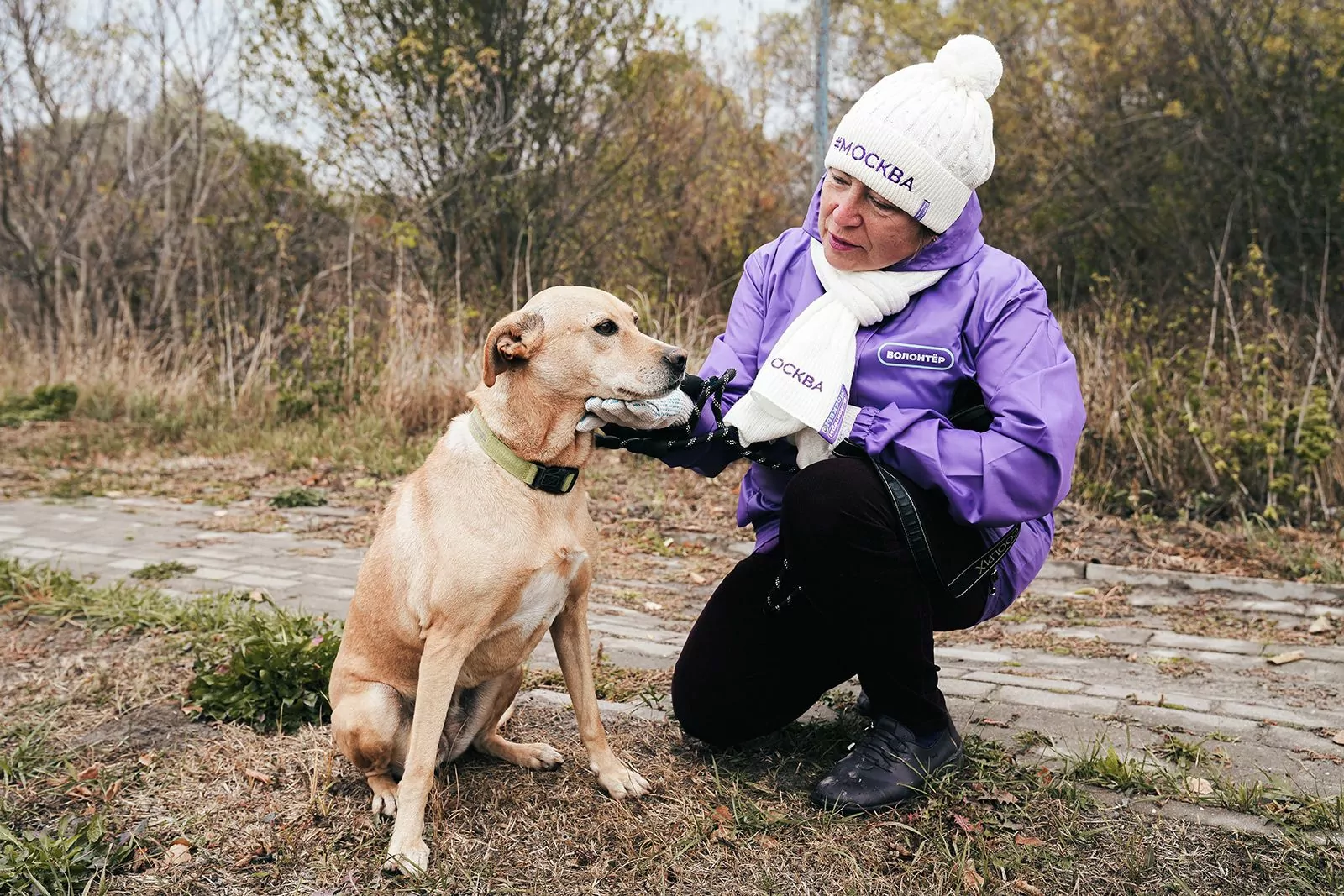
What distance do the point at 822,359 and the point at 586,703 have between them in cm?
113

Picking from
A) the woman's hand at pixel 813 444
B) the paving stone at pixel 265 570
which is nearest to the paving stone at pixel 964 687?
the woman's hand at pixel 813 444

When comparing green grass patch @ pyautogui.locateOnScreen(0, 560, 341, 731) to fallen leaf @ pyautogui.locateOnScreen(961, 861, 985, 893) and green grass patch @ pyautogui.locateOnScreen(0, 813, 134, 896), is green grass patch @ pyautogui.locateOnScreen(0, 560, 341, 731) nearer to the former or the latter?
green grass patch @ pyautogui.locateOnScreen(0, 813, 134, 896)

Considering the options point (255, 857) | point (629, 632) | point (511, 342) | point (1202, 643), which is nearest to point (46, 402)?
point (629, 632)

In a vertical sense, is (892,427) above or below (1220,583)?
above

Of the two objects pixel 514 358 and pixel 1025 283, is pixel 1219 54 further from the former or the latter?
pixel 514 358

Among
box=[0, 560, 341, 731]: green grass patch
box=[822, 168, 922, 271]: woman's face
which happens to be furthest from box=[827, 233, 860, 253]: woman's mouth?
box=[0, 560, 341, 731]: green grass patch

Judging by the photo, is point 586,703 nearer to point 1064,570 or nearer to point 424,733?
point 424,733

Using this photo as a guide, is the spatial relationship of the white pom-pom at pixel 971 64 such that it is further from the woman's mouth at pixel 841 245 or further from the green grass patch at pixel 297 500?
the green grass patch at pixel 297 500

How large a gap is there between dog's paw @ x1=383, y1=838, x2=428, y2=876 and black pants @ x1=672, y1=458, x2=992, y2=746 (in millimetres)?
868

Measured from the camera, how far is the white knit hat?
8.88ft

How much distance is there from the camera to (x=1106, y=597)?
197 inches

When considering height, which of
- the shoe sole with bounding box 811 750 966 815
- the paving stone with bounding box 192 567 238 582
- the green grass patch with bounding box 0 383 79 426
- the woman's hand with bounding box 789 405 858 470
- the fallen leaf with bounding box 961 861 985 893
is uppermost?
the woman's hand with bounding box 789 405 858 470

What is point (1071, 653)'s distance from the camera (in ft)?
13.6

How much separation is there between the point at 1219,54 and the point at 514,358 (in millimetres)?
9356
